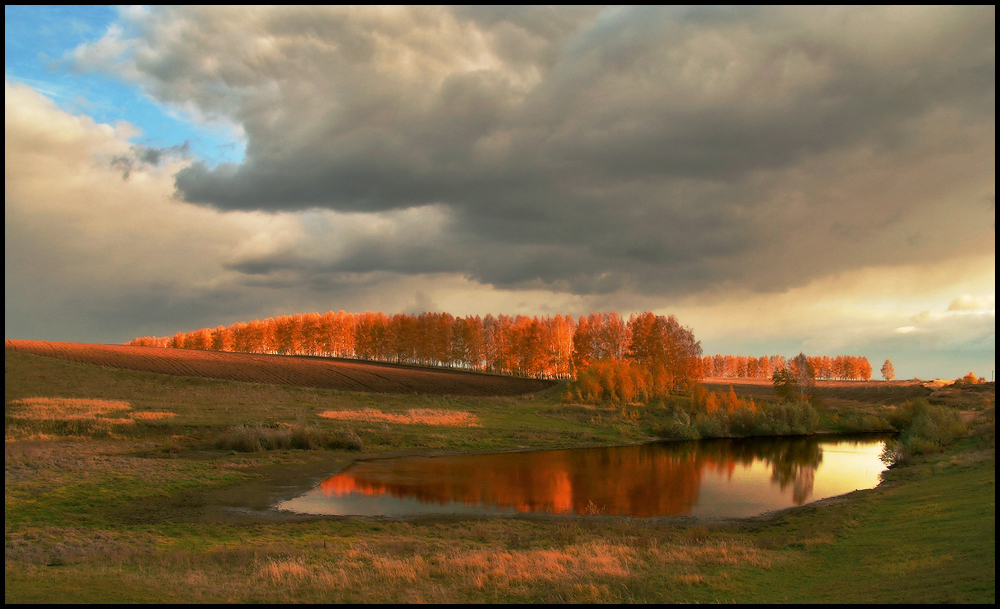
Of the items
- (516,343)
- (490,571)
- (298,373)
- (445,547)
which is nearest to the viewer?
(490,571)

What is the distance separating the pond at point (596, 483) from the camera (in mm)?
28328

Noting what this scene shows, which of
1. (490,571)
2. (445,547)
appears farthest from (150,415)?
(490,571)

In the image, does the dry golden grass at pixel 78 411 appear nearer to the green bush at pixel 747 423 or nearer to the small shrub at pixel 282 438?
the small shrub at pixel 282 438

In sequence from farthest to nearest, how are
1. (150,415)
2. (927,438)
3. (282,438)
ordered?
(927,438) → (150,415) → (282,438)

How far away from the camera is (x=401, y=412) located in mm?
57938

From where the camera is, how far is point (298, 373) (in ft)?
294

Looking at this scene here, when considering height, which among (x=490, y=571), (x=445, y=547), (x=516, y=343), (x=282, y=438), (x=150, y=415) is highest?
(x=516, y=343)

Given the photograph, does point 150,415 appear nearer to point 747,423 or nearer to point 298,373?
point 298,373

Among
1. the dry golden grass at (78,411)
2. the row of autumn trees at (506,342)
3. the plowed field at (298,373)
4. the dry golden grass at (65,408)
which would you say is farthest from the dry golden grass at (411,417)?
the row of autumn trees at (506,342)

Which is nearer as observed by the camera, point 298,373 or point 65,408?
point 65,408

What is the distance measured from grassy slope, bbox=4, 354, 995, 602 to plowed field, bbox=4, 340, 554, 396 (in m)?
46.1

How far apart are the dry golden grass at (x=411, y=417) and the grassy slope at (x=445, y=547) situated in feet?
54.4

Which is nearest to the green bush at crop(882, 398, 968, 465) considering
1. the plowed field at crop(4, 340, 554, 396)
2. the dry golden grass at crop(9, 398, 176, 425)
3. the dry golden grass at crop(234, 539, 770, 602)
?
the dry golden grass at crop(234, 539, 770, 602)

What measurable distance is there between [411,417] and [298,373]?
42.4 metres
